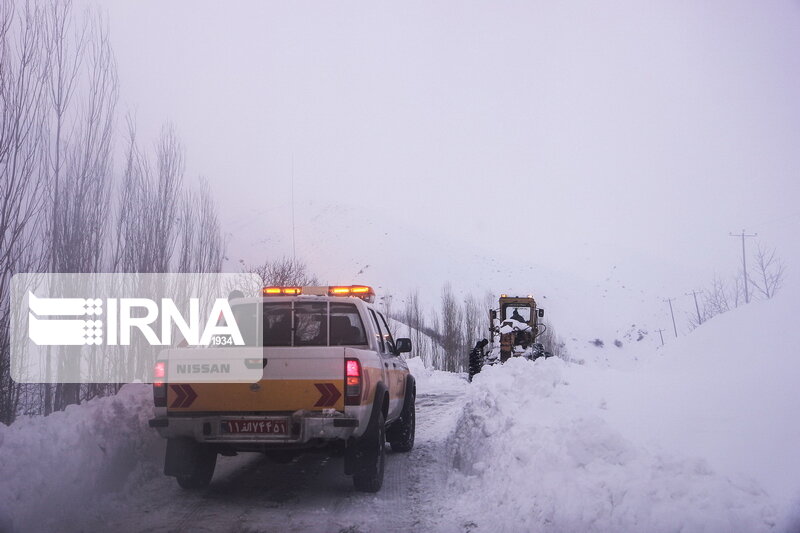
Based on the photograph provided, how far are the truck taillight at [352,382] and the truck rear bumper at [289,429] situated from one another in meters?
0.17

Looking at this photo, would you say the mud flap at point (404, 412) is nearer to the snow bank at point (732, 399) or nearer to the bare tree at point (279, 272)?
the snow bank at point (732, 399)

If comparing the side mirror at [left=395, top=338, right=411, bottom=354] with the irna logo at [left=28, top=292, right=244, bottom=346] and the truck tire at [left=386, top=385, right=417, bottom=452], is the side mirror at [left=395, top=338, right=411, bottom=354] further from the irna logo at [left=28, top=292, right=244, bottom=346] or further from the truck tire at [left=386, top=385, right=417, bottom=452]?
the irna logo at [left=28, top=292, right=244, bottom=346]

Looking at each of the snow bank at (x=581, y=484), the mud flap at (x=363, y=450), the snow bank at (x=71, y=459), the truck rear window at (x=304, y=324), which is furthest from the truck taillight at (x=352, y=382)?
the snow bank at (x=71, y=459)

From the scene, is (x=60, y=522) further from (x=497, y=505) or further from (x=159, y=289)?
(x=159, y=289)

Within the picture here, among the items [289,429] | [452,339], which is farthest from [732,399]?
[452,339]

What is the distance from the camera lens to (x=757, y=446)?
5.32 m

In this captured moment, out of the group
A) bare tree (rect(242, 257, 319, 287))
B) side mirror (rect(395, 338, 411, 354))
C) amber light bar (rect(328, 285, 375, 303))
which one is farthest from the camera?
bare tree (rect(242, 257, 319, 287))

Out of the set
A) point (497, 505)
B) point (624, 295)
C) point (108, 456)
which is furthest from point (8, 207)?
point (624, 295)

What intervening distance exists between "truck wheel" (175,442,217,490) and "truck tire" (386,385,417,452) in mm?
3125

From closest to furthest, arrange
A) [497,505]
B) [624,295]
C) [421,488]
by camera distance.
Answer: [497,505] < [421,488] < [624,295]

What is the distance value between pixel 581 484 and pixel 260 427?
3013 mm

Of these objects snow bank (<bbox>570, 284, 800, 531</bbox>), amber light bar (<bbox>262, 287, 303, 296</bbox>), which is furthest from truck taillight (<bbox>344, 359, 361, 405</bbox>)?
snow bank (<bbox>570, 284, 800, 531</bbox>)

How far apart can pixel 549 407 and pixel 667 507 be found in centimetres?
408

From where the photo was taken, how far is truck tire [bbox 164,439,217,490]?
6609 mm
